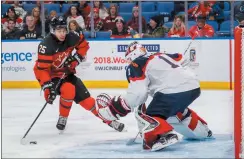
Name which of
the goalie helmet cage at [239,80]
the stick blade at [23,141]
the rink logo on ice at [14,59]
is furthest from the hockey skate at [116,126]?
the rink logo on ice at [14,59]

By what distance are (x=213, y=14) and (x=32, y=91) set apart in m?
2.37

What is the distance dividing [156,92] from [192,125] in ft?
1.43

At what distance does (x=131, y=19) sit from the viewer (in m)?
7.93

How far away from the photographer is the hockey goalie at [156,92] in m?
4.10

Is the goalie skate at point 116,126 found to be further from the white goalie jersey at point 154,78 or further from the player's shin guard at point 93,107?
the white goalie jersey at point 154,78

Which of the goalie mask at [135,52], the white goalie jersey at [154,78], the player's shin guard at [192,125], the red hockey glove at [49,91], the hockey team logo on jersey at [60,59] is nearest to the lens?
the white goalie jersey at [154,78]

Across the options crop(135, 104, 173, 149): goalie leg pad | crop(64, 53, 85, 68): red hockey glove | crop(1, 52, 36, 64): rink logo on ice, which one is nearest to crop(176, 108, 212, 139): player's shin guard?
crop(135, 104, 173, 149): goalie leg pad

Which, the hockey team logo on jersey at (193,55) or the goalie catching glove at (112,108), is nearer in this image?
the goalie catching glove at (112,108)

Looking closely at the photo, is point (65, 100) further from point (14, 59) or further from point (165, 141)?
point (14, 59)

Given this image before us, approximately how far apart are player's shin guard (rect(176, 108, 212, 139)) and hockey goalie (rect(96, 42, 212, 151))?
0.15 m

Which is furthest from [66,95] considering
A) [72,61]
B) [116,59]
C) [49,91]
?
[116,59]

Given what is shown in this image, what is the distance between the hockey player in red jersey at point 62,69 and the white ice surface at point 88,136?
18cm

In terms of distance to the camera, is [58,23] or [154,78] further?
[58,23]

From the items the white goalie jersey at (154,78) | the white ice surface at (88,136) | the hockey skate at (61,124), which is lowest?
the white ice surface at (88,136)
